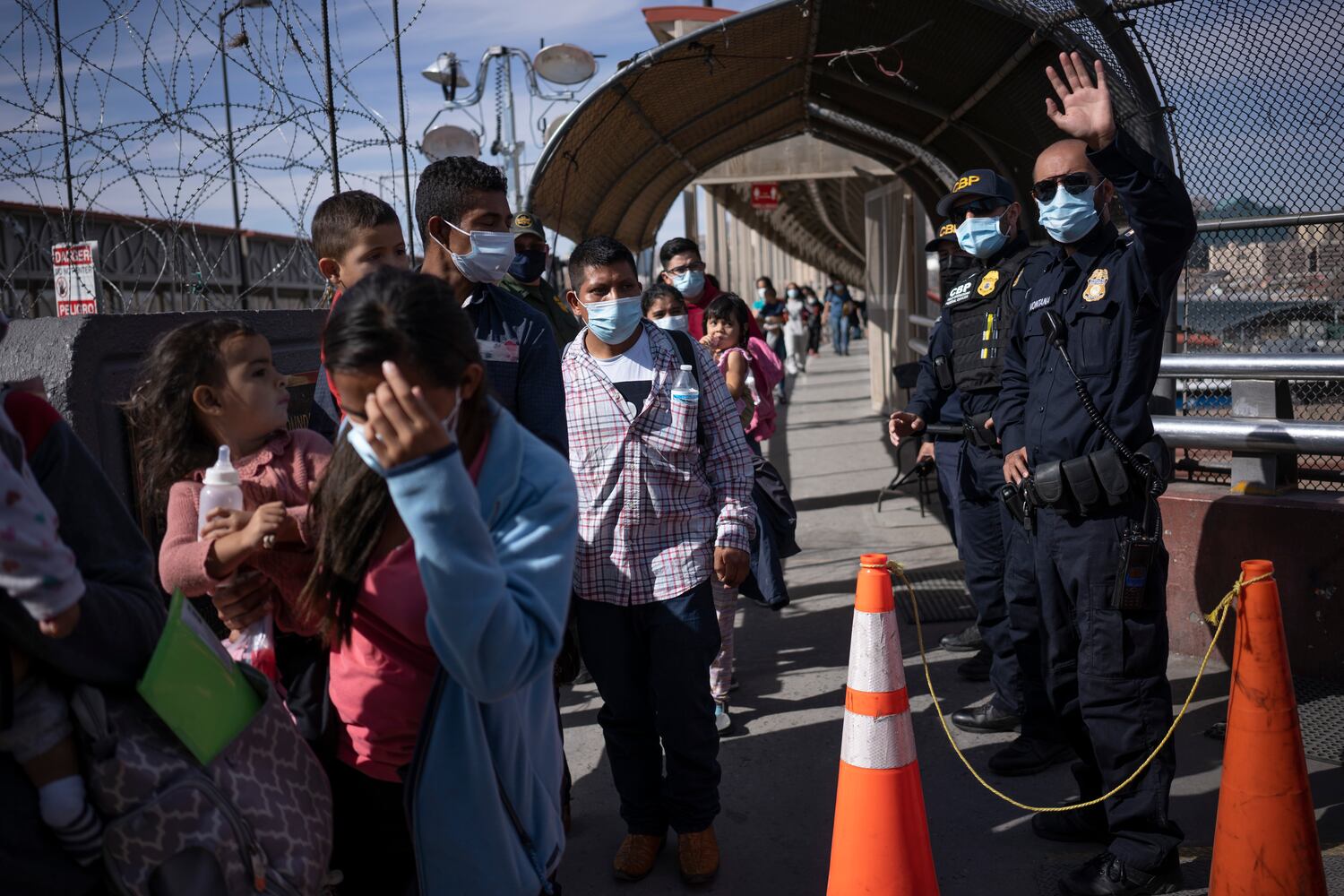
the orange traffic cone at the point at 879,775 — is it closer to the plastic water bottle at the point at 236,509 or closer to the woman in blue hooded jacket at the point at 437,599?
the woman in blue hooded jacket at the point at 437,599

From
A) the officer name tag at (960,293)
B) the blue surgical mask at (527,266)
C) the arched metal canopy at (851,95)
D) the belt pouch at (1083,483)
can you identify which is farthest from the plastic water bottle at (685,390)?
the arched metal canopy at (851,95)

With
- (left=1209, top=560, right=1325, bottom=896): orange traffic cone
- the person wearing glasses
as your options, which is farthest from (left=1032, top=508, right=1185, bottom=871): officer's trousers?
the person wearing glasses

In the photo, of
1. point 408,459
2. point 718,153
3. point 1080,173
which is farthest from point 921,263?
point 408,459

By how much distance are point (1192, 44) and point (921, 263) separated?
745 cm

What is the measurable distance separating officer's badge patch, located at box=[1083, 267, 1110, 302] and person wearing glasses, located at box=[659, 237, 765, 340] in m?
3.24

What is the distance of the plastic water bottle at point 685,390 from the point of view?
3.61m

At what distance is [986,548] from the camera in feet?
16.4

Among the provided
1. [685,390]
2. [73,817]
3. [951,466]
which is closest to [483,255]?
[685,390]

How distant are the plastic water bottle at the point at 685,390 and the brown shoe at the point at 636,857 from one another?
4.69 feet

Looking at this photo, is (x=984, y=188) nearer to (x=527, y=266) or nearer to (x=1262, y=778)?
(x=527, y=266)

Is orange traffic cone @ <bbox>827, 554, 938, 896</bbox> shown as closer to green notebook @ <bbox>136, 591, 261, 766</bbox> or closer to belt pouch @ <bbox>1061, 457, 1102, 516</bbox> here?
belt pouch @ <bbox>1061, 457, 1102, 516</bbox>

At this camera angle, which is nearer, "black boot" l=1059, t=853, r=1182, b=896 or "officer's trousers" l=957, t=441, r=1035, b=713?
"black boot" l=1059, t=853, r=1182, b=896

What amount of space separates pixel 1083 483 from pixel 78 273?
13.9ft

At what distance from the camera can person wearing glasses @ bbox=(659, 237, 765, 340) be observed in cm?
681
